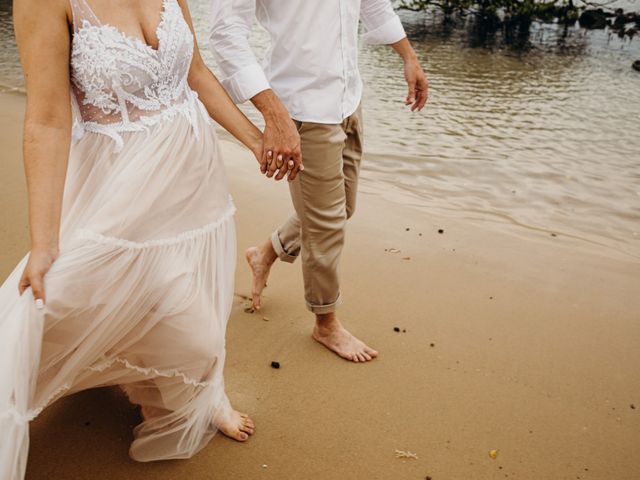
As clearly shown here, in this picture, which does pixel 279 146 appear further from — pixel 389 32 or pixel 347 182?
pixel 389 32

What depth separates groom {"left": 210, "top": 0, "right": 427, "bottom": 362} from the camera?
2111 mm

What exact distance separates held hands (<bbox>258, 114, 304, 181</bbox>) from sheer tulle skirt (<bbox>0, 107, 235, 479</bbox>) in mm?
167

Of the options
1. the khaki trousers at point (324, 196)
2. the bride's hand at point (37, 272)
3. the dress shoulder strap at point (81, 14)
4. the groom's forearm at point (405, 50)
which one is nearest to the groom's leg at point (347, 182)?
the khaki trousers at point (324, 196)

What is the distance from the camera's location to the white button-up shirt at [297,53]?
7.12 feet

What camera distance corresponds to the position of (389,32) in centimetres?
283

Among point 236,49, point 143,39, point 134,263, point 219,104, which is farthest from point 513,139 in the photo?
point 134,263

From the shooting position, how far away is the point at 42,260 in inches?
60.6

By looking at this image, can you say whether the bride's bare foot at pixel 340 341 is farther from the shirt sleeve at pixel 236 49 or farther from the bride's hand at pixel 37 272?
the bride's hand at pixel 37 272

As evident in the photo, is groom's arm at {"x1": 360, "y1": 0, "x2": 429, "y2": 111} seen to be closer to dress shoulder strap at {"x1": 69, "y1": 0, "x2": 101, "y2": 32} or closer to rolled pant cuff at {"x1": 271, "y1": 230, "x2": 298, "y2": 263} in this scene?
rolled pant cuff at {"x1": 271, "y1": 230, "x2": 298, "y2": 263}

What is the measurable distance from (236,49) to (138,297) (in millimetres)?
1027

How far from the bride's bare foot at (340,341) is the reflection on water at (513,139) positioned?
214 cm

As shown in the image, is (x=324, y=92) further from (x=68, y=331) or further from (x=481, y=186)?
(x=481, y=186)

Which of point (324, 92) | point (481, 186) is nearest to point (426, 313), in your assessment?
point (324, 92)

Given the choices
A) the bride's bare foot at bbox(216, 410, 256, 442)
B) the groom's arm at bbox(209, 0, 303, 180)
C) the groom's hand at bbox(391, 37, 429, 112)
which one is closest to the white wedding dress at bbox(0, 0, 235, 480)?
the bride's bare foot at bbox(216, 410, 256, 442)
